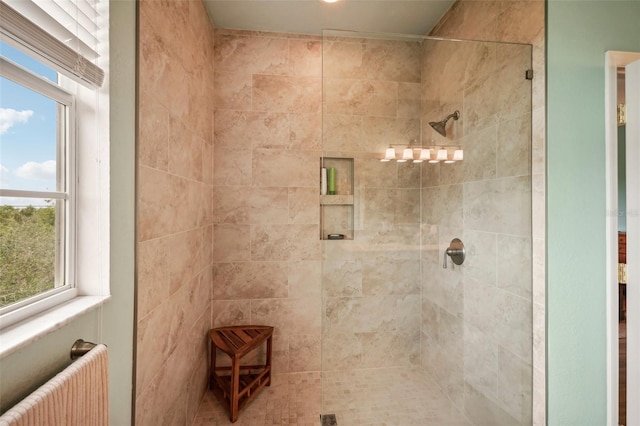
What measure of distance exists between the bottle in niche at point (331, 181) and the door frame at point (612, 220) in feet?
4.10

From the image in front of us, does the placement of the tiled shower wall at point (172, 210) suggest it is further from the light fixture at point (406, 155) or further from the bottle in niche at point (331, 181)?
the light fixture at point (406, 155)

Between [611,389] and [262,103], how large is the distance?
258 centimetres

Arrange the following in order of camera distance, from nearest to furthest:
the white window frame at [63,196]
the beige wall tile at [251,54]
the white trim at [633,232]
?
1. the white window frame at [63,196]
2. the white trim at [633,232]
3. the beige wall tile at [251,54]

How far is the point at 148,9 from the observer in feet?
3.83

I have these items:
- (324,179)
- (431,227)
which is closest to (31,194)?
(324,179)

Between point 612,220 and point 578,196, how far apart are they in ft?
0.58

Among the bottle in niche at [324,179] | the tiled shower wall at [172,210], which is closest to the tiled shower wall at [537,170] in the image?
the bottle in niche at [324,179]

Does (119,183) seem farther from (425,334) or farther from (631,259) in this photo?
(631,259)

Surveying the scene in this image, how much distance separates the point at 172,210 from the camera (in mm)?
1430

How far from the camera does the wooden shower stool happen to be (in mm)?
1780

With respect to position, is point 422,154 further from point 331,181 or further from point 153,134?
point 153,134

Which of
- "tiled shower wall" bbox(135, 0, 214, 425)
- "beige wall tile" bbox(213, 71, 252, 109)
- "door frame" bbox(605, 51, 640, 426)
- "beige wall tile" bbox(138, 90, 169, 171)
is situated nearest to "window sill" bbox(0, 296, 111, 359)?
"tiled shower wall" bbox(135, 0, 214, 425)

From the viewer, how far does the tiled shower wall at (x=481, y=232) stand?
1.42 metres

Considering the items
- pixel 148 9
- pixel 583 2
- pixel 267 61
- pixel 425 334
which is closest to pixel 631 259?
pixel 425 334
